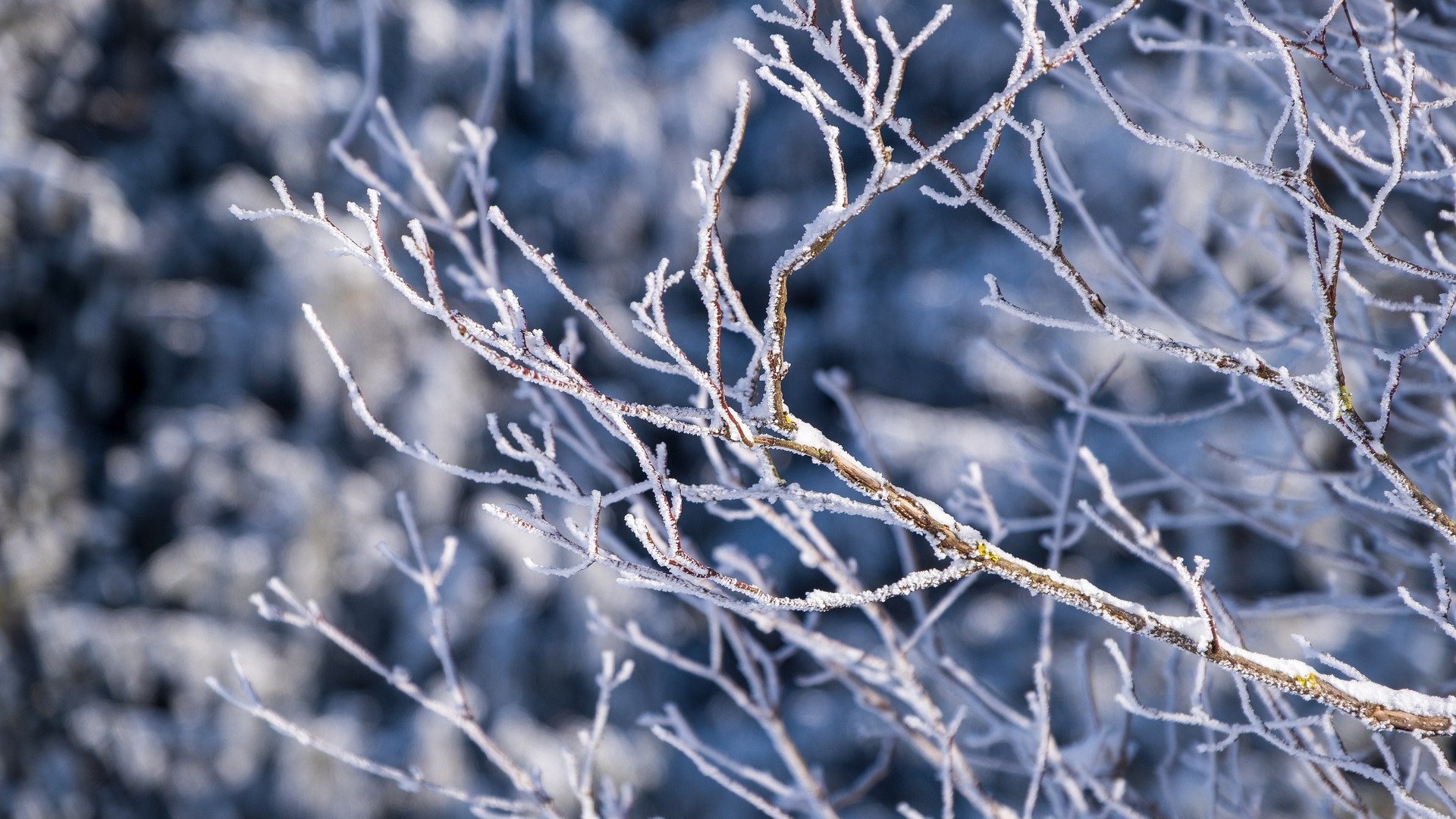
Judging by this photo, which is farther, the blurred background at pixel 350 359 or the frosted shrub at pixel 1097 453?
the blurred background at pixel 350 359

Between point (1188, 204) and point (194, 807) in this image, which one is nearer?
point (1188, 204)

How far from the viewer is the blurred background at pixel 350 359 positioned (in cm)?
521

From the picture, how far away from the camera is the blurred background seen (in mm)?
5215

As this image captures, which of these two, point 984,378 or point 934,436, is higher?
point 984,378

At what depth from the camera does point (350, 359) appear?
18.2 feet

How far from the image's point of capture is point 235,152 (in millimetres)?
5812

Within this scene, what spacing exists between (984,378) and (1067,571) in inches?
46.2

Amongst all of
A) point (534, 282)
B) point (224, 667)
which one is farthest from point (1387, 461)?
point (224, 667)

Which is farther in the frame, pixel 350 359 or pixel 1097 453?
pixel 350 359

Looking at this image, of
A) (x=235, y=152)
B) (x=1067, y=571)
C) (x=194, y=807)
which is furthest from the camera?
(x=235, y=152)

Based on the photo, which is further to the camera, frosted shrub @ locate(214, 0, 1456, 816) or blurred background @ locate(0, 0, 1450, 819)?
blurred background @ locate(0, 0, 1450, 819)

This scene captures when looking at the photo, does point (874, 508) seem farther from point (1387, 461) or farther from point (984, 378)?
point (984, 378)

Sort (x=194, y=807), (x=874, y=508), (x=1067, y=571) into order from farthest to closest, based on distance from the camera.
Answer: (x=194, y=807) < (x=1067, y=571) < (x=874, y=508)

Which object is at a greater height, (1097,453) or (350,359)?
(1097,453)
